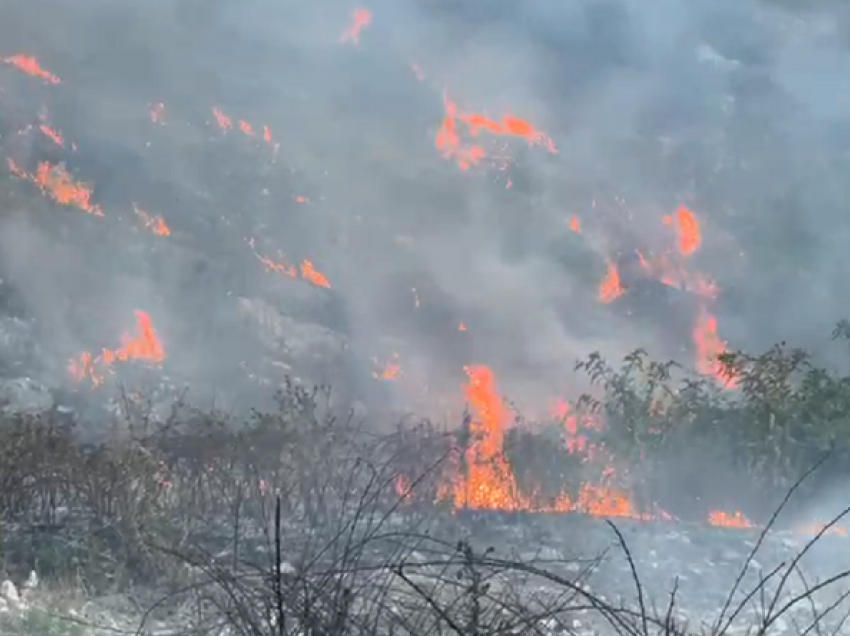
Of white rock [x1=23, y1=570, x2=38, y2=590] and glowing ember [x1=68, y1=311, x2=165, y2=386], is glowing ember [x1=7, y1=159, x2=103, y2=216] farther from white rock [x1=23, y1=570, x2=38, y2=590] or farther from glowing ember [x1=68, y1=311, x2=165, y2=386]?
white rock [x1=23, y1=570, x2=38, y2=590]

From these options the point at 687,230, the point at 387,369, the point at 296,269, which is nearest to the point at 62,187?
the point at 296,269

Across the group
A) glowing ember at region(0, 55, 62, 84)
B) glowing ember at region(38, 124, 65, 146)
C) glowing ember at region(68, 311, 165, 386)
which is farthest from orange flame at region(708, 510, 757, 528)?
glowing ember at region(0, 55, 62, 84)

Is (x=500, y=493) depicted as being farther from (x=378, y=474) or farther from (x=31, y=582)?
(x=31, y=582)

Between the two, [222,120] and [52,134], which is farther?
[222,120]

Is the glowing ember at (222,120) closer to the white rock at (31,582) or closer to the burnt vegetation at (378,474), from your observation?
the burnt vegetation at (378,474)

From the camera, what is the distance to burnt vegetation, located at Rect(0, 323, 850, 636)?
475 centimetres

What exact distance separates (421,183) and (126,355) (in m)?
2.98

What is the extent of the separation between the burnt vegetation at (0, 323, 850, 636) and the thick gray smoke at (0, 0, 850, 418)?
775mm

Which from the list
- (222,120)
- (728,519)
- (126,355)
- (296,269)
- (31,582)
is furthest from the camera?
(222,120)

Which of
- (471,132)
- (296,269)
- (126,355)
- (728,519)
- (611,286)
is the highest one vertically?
(471,132)

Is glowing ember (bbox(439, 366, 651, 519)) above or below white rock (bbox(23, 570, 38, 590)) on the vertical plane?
above

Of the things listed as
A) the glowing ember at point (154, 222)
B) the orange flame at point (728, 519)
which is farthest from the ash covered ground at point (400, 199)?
the orange flame at point (728, 519)

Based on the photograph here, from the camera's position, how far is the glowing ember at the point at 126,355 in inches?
274

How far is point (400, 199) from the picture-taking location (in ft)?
28.0
